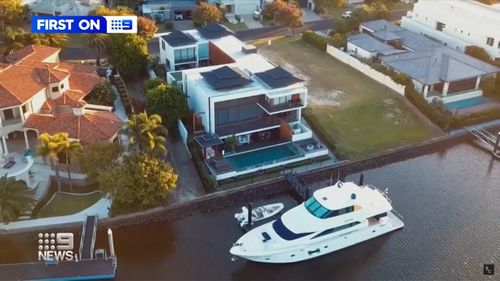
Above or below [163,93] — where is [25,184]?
below

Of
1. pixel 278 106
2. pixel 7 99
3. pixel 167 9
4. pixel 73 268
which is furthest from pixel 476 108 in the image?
pixel 167 9

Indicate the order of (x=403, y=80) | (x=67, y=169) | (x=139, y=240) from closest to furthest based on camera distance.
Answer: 1. (x=139, y=240)
2. (x=67, y=169)
3. (x=403, y=80)

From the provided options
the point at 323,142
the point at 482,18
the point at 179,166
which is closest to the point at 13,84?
the point at 179,166

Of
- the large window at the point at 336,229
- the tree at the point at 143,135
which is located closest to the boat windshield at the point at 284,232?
the large window at the point at 336,229

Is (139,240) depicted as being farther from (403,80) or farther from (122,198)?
(403,80)

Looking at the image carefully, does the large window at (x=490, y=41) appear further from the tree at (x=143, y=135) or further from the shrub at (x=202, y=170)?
the tree at (x=143, y=135)

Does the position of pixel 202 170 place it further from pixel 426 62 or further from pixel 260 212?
pixel 426 62

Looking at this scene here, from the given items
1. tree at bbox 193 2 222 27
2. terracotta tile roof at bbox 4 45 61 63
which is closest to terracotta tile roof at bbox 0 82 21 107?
terracotta tile roof at bbox 4 45 61 63
